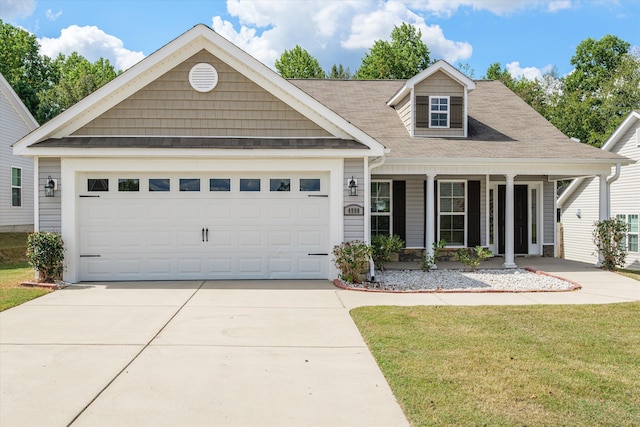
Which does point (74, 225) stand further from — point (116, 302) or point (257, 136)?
point (257, 136)

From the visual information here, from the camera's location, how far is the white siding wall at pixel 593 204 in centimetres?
1694

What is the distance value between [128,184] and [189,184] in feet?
4.12

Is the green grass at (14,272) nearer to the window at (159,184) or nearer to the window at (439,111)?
the window at (159,184)

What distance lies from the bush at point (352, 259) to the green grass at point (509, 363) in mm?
2400

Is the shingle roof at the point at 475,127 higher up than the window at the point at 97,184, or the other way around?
the shingle roof at the point at 475,127

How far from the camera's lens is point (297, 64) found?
39812 millimetres

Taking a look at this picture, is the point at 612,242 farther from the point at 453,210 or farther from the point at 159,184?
the point at 159,184

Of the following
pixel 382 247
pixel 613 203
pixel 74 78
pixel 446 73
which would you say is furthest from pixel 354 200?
pixel 74 78

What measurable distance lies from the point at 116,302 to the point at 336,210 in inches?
180

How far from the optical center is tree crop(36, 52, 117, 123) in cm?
3102

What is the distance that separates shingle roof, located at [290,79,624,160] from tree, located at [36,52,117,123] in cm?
2029

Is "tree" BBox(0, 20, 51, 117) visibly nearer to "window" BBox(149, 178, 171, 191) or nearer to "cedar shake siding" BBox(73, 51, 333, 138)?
"cedar shake siding" BBox(73, 51, 333, 138)

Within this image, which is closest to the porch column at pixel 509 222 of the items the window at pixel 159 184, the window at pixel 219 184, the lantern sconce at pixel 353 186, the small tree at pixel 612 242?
the small tree at pixel 612 242

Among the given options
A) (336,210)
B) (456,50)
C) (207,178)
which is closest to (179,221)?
(207,178)
